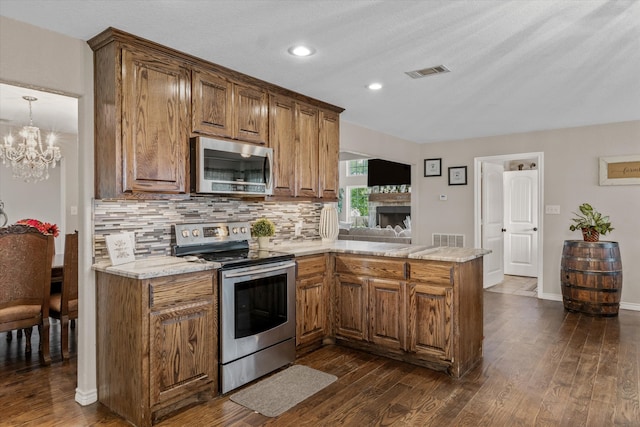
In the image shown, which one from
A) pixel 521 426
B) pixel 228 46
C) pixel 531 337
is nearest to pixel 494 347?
pixel 531 337

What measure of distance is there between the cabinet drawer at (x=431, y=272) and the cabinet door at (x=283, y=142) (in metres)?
1.27

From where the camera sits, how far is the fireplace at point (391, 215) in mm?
9859

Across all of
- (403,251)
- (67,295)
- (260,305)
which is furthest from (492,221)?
(67,295)

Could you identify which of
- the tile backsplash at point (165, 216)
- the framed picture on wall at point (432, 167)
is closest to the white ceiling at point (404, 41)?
the tile backsplash at point (165, 216)

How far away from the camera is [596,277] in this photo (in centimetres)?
444

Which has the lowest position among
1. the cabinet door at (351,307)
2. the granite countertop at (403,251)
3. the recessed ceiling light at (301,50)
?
the cabinet door at (351,307)

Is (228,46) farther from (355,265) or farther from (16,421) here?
(16,421)

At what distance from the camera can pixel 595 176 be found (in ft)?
16.6

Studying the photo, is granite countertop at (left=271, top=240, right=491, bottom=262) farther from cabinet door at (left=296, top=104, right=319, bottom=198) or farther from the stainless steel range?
cabinet door at (left=296, top=104, right=319, bottom=198)

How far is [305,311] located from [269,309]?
1.51ft

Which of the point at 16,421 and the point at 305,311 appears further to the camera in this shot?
the point at 305,311

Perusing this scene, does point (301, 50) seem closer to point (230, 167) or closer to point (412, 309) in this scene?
point (230, 167)

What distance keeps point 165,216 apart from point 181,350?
3.42 feet

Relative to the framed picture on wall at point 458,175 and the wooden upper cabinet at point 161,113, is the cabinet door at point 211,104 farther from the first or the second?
the framed picture on wall at point 458,175
